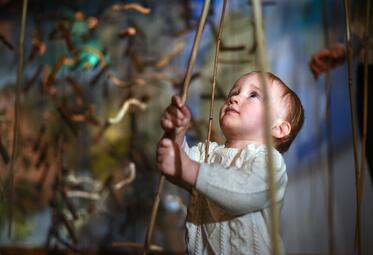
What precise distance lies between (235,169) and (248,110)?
0.11 metres

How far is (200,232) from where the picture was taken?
62cm

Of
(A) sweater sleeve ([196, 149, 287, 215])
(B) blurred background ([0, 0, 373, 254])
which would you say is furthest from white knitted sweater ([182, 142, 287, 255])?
(B) blurred background ([0, 0, 373, 254])

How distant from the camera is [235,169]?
0.55m

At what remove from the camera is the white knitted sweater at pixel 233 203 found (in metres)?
0.51

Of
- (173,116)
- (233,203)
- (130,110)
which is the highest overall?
(130,110)

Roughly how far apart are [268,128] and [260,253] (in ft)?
0.89

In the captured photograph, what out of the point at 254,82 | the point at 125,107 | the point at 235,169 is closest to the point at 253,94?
the point at 254,82

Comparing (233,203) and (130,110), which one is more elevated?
(130,110)

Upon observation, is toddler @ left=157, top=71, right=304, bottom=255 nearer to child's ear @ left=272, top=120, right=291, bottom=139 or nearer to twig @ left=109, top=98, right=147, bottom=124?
child's ear @ left=272, top=120, right=291, bottom=139

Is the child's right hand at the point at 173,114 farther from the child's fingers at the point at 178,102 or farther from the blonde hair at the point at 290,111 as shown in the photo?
the blonde hair at the point at 290,111

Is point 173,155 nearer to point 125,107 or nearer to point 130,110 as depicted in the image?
point 125,107

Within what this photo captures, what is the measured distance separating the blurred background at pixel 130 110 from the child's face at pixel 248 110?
1614 millimetres

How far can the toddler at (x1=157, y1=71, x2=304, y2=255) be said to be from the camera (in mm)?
498

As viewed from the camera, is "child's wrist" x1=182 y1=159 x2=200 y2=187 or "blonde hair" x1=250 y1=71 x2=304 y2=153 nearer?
"child's wrist" x1=182 y1=159 x2=200 y2=187
